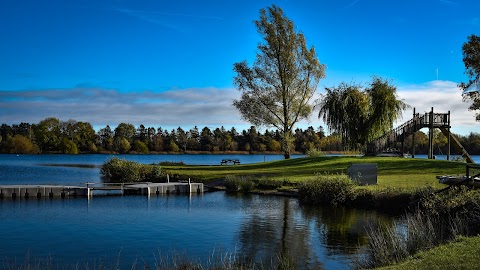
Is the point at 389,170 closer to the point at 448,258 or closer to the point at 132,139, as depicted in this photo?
the point at 448,258

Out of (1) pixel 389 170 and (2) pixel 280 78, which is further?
(2) pixel 280 78

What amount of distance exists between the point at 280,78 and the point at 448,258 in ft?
156

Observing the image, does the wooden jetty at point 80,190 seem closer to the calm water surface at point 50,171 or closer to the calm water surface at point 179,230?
the calm water surface at point 179,230

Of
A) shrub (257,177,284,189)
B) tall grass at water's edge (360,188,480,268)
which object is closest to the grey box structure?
shrub (257,177,284,189)

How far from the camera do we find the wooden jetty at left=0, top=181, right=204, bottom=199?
118ft

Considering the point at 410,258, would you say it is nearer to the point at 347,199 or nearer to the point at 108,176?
the point at 347,199

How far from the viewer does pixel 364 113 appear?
182 ft

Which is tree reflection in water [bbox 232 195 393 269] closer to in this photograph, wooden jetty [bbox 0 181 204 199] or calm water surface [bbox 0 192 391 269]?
calm water surface [bbox 0 192 391 269]

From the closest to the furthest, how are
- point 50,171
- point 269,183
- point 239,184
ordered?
point 269,183 < point 239,184 < point 50,171

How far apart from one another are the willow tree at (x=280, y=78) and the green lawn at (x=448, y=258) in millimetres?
44950

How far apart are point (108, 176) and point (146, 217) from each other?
31.0m

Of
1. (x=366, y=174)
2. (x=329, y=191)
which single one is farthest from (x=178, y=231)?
(x=366, y=174)

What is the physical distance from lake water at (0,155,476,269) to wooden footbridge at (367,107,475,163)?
78.0 feet

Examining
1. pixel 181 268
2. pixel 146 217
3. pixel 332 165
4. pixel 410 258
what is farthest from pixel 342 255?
pixel 332 165
